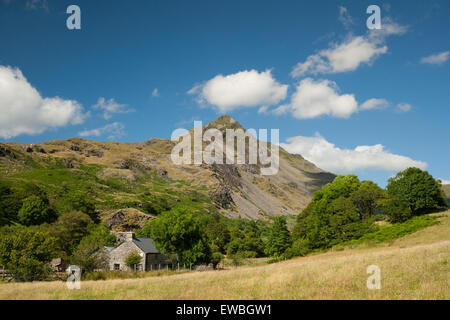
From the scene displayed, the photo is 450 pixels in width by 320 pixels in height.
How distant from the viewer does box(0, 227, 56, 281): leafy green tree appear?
3500 centimetres

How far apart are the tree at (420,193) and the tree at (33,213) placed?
329 feet

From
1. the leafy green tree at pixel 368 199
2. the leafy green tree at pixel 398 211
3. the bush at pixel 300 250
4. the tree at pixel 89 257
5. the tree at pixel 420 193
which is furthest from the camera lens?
the leafy green tree at pixel 368 199

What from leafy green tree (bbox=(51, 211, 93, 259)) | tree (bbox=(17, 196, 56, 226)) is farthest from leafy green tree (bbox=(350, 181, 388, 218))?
tree (bbox=(17, 196, 56, 226))

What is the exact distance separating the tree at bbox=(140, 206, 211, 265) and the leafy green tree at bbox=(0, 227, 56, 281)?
1749 cm

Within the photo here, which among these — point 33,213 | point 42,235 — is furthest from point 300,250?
point 33,213

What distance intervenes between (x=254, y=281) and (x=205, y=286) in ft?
10.1

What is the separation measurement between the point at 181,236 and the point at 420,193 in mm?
48490

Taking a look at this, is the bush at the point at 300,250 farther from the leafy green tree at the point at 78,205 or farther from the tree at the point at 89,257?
the leafy green tree at the point at 78,205

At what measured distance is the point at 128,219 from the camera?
12406cm

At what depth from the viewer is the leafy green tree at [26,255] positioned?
35000 mm

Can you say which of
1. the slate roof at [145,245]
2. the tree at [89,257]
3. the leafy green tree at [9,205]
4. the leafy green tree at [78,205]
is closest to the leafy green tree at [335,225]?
the slate roof at [145,245]

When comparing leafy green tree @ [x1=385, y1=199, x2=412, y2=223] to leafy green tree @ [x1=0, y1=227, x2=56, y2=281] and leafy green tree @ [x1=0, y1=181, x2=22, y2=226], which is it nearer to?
leafy green tree @ [x1=0, y1=227, x2=56, y2=281]

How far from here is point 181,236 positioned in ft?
170
